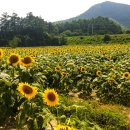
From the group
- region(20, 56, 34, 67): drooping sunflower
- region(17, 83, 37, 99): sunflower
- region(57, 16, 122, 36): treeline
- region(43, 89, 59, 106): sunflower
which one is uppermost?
region(20, 56, 34, 67): drooping sunflower

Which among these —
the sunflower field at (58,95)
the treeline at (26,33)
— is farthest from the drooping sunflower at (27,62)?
the treeline at (26,33)

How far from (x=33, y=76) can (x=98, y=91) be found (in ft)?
12.4

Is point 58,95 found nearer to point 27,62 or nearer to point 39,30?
point 27,62

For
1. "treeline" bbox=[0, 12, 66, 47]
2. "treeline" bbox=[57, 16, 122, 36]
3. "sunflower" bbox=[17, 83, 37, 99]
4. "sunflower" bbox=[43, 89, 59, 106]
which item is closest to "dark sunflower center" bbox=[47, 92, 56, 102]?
"sunflower" bbox=[43, 89, 59, 106]

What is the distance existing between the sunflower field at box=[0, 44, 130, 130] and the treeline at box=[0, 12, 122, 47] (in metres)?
30.7

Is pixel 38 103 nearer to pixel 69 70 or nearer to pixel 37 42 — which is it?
pixel 69 70

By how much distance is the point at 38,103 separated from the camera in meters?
4.29

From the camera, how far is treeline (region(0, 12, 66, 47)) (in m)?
56.1

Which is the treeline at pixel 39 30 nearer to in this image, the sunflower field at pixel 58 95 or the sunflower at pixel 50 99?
the sunflower field at pixel 58 95

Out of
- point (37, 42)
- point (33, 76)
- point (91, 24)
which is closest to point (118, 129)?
point (33, 76)

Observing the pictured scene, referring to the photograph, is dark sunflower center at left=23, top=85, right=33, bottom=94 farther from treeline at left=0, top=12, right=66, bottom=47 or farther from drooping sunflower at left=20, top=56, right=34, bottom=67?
treeline at left=0, top=12, right=66, bottom=47

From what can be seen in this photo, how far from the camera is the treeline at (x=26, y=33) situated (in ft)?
184

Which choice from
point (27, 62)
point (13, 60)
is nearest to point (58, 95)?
point (27, 62)

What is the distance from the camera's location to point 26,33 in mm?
67250
